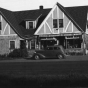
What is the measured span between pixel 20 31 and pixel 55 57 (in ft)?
36.8

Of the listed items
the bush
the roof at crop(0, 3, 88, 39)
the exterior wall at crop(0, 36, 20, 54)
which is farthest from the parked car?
the exterior wall at crop(0, 36, 20, 54)

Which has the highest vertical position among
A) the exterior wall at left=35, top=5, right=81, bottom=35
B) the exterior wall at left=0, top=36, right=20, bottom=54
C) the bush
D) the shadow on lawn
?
the exterior wall at left=35, top=5, right=81, bottom=35

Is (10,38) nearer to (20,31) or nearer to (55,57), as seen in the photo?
(20,31)

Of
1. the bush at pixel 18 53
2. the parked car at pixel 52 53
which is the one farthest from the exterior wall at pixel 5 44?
the parked car at pixel 52 53

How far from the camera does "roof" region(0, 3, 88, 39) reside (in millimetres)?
36125

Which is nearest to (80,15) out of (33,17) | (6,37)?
(33,17)

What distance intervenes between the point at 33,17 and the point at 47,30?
4654 millimetres

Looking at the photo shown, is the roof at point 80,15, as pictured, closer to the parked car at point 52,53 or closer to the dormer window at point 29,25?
the dormer window at point 29,25

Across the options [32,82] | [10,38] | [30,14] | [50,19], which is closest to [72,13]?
[50,19]

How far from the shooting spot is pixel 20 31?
39344mm

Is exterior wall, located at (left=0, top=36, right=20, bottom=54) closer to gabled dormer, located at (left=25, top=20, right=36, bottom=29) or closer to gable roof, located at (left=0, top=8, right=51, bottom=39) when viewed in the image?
gable roof, located at (left=0, top=8, right=51, bottom=39)

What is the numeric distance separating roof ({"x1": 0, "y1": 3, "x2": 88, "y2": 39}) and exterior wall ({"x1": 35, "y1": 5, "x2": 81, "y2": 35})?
2.01ft

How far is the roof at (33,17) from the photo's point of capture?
36.1m

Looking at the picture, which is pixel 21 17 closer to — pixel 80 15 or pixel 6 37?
pixel 6 37
